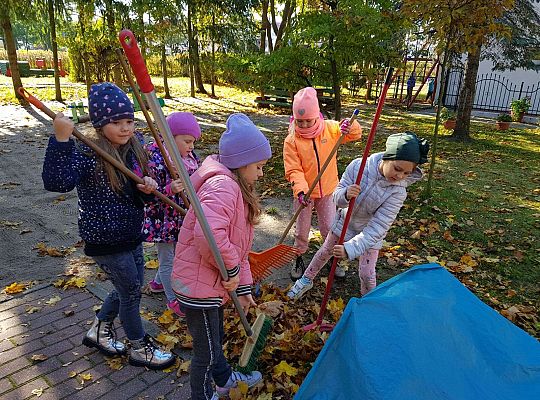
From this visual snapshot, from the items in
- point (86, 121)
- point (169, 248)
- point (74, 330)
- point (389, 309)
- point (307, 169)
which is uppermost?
point (86, 121)

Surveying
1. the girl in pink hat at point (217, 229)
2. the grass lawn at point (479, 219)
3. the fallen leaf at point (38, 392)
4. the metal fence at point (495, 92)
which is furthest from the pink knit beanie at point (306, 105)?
the metal fence at point (495, 92)

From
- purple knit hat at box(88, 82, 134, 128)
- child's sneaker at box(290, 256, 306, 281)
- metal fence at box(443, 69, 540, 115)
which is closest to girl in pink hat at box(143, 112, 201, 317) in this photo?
purple knit hat at box(88, 82, 134, 128)

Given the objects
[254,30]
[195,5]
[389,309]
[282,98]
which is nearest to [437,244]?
[389,309]

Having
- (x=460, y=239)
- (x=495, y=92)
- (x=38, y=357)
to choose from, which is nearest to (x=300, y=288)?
(x=38, y=357)

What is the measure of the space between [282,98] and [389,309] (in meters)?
15.8

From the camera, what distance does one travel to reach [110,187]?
7.89 feet

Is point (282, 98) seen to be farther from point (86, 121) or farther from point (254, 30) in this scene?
point (86, 121)

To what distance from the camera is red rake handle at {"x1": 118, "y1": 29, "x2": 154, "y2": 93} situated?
153 cm

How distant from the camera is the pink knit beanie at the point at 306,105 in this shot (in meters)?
3.64

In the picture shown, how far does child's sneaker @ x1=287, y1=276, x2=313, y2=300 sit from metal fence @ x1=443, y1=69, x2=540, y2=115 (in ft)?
53.1

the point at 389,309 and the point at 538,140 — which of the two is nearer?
the point at 389,309

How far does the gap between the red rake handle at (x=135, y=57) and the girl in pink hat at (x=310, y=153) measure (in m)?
2.21

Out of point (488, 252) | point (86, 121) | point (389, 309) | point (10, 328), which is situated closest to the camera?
point (389, 309)

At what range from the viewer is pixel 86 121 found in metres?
2.53
